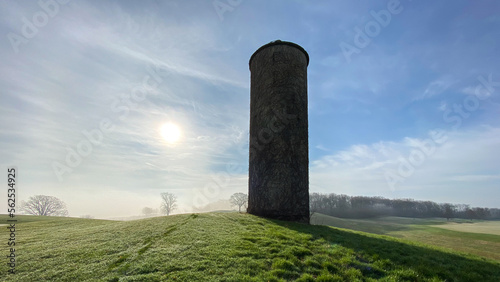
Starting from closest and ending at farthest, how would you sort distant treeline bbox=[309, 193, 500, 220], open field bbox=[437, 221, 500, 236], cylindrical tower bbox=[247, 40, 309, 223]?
cylindrical tower bbox=[247, 40, 309, 223], open field bbox=[437, 221, 500, 236], distant treeline bbox=[309, 193, 500, 220]

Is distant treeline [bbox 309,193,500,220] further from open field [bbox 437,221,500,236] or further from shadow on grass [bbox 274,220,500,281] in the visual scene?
shadow on grass [bbox 274,220,500,281]

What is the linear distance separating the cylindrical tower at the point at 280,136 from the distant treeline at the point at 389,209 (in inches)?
3271

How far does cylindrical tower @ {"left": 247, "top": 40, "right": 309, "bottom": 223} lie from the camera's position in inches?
505

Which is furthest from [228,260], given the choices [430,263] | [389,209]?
[389,209]

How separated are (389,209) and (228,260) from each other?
4412 inches

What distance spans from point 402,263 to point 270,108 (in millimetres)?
10328

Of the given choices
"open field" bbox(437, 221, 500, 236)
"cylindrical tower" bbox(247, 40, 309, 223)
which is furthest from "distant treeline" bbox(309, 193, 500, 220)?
"cylindrical tower" bbox(247, 40, 309, 223)

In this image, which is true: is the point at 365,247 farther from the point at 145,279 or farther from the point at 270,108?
the point at 270,108

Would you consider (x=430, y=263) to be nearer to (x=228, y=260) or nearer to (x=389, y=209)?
(x=228, y=260)

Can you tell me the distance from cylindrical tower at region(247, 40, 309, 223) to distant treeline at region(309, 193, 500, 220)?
83078mm

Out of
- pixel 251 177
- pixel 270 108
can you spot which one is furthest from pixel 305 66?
pixel 251 177

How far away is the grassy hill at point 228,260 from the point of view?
5.07 m

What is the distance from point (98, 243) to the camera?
7.39 meters

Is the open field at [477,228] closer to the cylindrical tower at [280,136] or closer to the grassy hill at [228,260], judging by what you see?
the cylindrical tower at [280,136]
